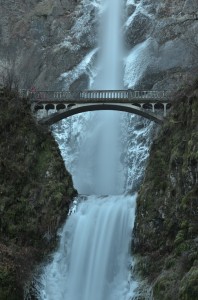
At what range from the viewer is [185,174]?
A: 86.2ft

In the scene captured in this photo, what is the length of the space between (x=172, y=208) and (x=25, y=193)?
982 centimetres

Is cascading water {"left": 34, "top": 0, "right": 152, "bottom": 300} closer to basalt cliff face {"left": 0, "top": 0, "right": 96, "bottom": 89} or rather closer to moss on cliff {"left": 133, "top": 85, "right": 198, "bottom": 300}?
moss on cliff {"left": 133, "top": 85, "right": 198, "bottom": 300}

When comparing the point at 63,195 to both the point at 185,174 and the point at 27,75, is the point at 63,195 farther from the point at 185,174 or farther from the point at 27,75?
the point at 27,75

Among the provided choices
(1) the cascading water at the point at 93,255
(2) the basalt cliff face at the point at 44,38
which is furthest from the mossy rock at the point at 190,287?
(2) the basalt cliff face at the point at 44,38

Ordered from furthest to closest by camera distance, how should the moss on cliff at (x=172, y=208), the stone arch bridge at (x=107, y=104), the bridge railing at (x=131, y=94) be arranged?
the bridge railing at (x=131, y=94) → the stone arch bridge at (x=107, y=104) → the moss on cliff at (x=172, y=208)

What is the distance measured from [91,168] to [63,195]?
12.7 m

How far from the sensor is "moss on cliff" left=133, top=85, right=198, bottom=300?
21573mm

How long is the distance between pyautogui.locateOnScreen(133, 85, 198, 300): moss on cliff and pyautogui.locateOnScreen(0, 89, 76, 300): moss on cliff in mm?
5518

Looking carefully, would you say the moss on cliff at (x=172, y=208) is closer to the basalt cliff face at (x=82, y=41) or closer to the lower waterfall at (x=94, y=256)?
the lower waterfall at (x=94, y=256)

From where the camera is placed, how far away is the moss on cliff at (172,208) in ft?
70.8

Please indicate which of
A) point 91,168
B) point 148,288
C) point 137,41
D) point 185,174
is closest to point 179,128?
point 185,174

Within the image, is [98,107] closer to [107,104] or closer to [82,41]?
[107,104]

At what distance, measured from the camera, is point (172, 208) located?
26.3 meters

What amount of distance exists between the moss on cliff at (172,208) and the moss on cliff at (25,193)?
18.1ft
